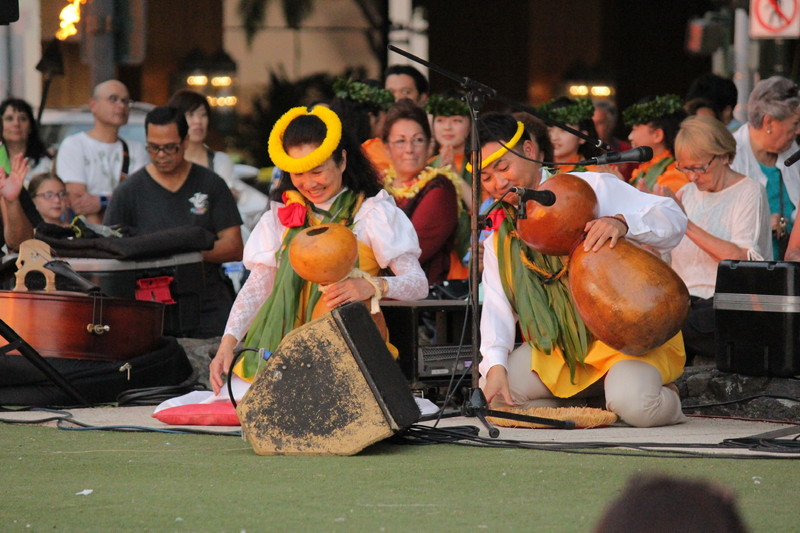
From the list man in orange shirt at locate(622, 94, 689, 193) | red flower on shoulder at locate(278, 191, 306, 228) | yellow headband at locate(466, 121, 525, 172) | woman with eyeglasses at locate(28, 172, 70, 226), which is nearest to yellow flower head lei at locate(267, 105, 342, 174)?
red flower on shoulder at locate(278, 191, 306, 228)

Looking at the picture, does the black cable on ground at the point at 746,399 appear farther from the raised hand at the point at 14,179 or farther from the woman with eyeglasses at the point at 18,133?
the woman with eyeglasses at the point at 18,133

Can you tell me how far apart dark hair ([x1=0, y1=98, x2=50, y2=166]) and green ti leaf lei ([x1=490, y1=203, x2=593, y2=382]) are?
13.0 ft

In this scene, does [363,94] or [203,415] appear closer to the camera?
[203,415]

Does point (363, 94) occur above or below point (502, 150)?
above

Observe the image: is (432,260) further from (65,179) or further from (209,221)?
(65,179)

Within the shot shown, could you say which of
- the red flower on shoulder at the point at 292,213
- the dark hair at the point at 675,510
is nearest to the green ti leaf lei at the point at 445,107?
the red flower on shoulder at the point at 292,213

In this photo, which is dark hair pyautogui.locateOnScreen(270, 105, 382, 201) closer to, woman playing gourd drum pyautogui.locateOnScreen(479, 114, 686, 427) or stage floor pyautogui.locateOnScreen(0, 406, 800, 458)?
woman playing gourd drum pyautogui.locateOnScreen(479, 114, 686, 427)

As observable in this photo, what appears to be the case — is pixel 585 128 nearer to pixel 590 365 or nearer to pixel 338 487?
pixel 590 365

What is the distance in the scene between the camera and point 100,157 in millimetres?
8000

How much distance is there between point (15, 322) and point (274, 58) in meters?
8.17

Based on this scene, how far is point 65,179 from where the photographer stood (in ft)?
25.8

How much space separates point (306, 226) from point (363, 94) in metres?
2.55

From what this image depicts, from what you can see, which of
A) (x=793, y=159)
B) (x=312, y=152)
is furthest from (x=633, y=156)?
(x=312, y=152)

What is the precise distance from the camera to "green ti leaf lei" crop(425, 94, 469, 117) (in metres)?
7.34
